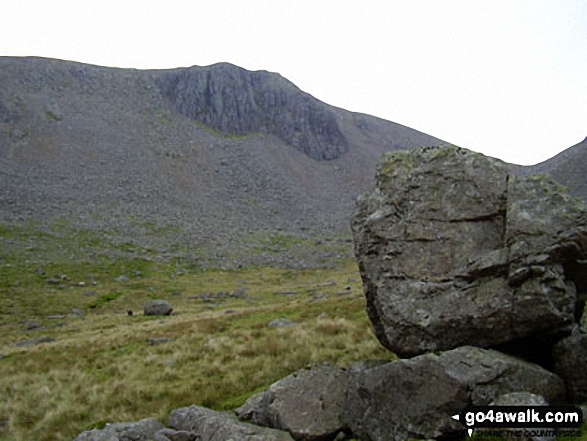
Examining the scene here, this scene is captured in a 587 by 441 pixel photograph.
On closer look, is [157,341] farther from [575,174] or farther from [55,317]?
[575,174]

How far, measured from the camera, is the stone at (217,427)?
31.7 ft

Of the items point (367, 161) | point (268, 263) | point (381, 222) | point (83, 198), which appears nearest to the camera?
point (381, 222)

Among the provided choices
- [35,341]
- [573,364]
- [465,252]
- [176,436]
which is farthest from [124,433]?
[35,341]

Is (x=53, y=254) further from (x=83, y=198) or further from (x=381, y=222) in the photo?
(x=381, y=222)

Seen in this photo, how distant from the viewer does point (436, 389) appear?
8547mm

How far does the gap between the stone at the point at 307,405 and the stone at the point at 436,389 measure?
2.29 feet

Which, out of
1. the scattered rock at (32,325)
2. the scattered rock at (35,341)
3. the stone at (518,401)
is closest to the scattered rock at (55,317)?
the scattered rock at (32,325)

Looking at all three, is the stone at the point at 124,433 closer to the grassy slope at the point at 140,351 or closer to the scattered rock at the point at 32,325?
the grassy slope at the point at 140,351

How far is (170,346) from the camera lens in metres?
23.6

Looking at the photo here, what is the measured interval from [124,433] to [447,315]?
8.22m

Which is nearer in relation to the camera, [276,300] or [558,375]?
[558,375]

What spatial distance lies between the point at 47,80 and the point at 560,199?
14530 cm

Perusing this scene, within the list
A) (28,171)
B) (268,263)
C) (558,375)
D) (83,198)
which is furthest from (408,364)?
(28,171)

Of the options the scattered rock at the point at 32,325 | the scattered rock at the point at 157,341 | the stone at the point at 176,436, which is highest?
the stone at the point at 176,436
